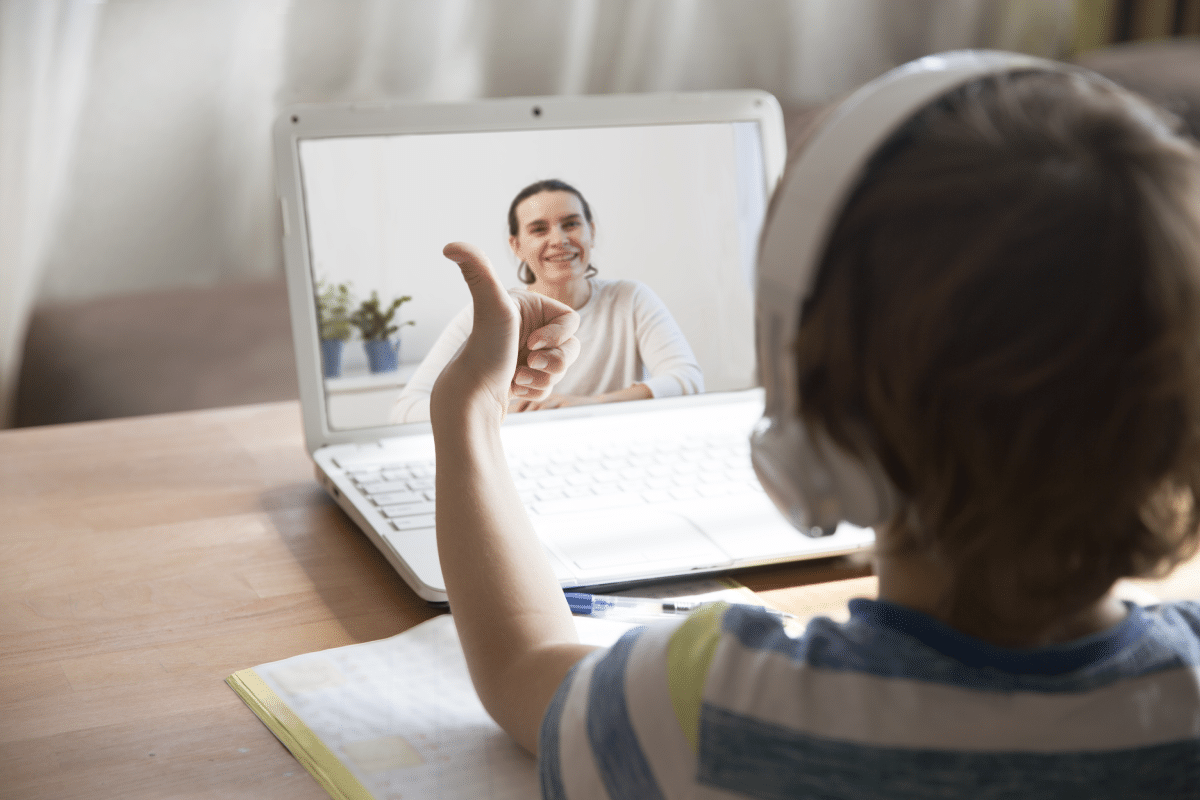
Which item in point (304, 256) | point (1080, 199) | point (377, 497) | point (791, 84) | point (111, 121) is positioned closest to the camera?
point (1080, 199)

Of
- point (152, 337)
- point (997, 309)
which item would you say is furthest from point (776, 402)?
point (152, 337)

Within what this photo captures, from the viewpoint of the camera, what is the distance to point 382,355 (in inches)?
34.1

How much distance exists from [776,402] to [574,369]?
17.9 inches

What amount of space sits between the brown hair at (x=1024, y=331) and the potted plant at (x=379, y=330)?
55cm

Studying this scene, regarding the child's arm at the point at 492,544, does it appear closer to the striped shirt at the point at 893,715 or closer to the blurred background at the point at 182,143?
the striped shirt at the point at 893,715

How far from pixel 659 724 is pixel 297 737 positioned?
21 cm

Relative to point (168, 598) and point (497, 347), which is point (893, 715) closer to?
point (497, 347)

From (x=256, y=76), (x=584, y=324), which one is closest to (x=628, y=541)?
(x=584, y=324)

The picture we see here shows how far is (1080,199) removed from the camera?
1.03 ft

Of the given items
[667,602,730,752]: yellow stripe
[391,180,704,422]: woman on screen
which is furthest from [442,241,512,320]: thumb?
[667,602,730,752]: yellow stripe

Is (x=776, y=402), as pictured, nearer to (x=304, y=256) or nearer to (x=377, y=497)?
(x=377, y=497)

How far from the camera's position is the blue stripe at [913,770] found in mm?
350

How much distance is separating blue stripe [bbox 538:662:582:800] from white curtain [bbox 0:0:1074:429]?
1498 millimetres

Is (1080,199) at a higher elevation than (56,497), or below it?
higher
